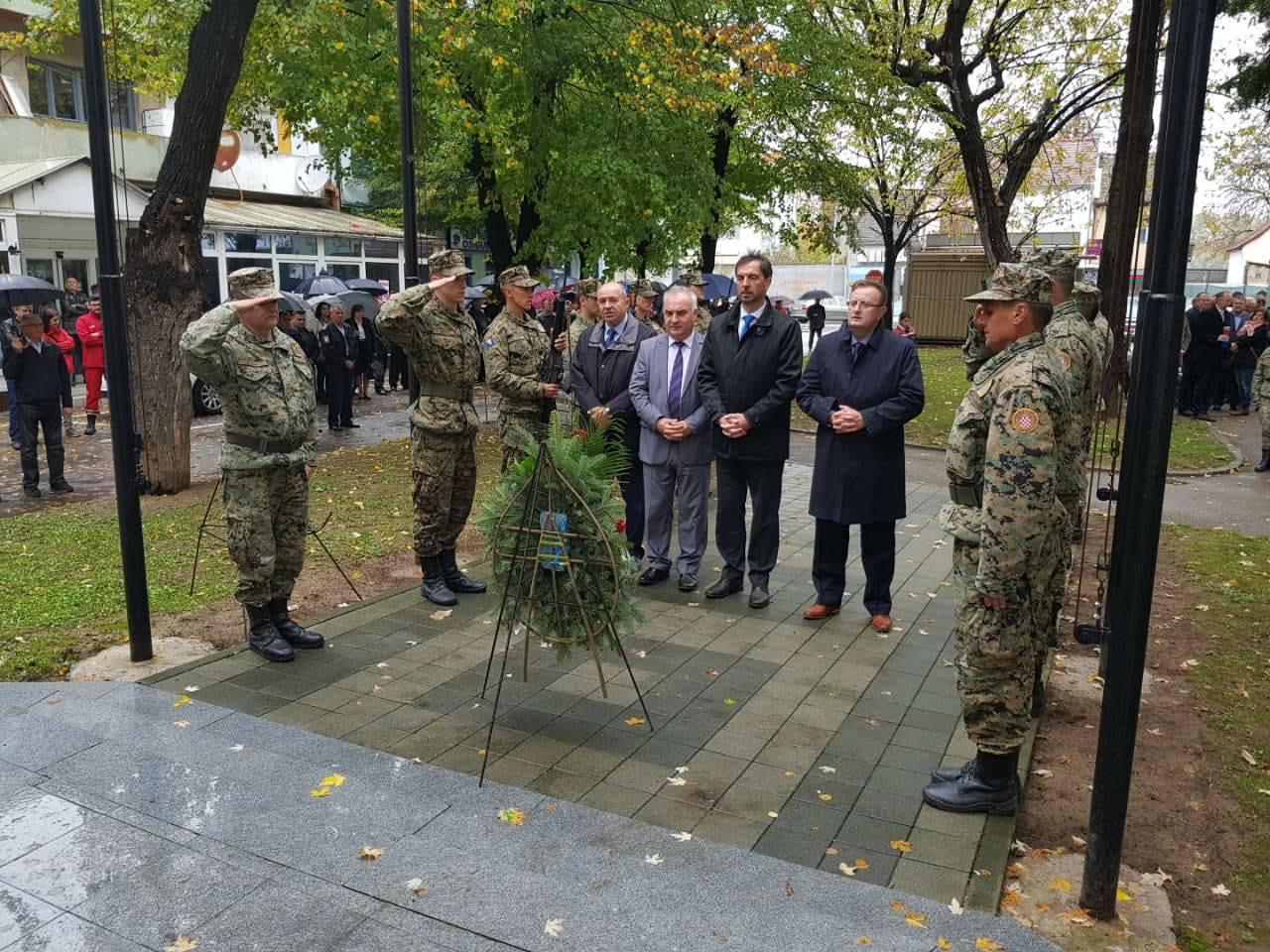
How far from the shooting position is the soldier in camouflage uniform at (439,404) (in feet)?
20.8

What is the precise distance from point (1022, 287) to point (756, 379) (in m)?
2.78

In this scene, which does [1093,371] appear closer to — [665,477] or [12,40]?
[665,477]

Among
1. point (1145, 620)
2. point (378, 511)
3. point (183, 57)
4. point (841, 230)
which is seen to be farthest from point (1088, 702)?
point (841, 230)

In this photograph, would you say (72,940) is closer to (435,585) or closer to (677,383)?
(435,585)

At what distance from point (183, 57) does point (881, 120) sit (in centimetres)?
1186

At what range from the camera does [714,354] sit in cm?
686

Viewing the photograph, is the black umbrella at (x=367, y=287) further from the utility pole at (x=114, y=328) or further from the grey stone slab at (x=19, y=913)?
the grey stone slab at (x=19, y=913)

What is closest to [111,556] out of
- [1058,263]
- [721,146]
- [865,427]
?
[865,427]

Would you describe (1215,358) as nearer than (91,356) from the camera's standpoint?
No

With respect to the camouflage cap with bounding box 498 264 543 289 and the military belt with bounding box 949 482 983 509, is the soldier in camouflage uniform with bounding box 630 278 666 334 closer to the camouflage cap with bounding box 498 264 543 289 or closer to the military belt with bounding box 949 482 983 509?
the camouflage cap with bounding box 498 264 543 289

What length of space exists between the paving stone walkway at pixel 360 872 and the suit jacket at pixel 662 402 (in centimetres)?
332

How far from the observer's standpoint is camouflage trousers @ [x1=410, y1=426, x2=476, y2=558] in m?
6.59

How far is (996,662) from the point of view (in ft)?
13.0

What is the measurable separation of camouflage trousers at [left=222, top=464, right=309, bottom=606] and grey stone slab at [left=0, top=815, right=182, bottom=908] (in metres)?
1.79
